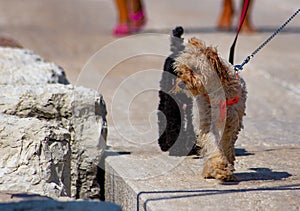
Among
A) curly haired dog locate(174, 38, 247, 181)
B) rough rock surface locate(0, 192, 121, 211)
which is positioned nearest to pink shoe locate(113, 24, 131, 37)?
curly haired dog locate(174, 38, 247, 181)

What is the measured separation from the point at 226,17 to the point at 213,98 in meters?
10.7

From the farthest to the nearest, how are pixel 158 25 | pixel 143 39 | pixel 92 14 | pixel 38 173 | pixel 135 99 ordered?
pixel 92 14 < pixel 158 25 < pixel 143 39 < pixel 135 99 < pixel 38 173

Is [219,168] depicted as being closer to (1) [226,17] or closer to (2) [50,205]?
(2) [50,205]

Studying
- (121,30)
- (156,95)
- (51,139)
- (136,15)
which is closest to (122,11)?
(136,15)

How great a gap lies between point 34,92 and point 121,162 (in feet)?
3.18

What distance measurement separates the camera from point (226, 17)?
52.9 ft

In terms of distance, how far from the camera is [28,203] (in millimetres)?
4496

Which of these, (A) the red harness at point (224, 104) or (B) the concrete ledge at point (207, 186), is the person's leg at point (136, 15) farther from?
(A) the red harness at point (224, 104)

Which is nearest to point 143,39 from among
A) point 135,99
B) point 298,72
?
point 298,72

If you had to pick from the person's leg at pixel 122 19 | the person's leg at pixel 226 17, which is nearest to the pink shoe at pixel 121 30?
the person's leg at pixel 122 19

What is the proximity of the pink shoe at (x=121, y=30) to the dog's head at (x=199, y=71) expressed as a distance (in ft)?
32.7

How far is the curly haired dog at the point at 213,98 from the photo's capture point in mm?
5453

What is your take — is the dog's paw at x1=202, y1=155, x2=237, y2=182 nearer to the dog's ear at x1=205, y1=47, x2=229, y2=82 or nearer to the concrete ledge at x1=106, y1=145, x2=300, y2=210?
the concrete ledge at x1=106, y1=145, x2=300, y2=210

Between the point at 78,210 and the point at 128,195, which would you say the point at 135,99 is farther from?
the point at 78,210
